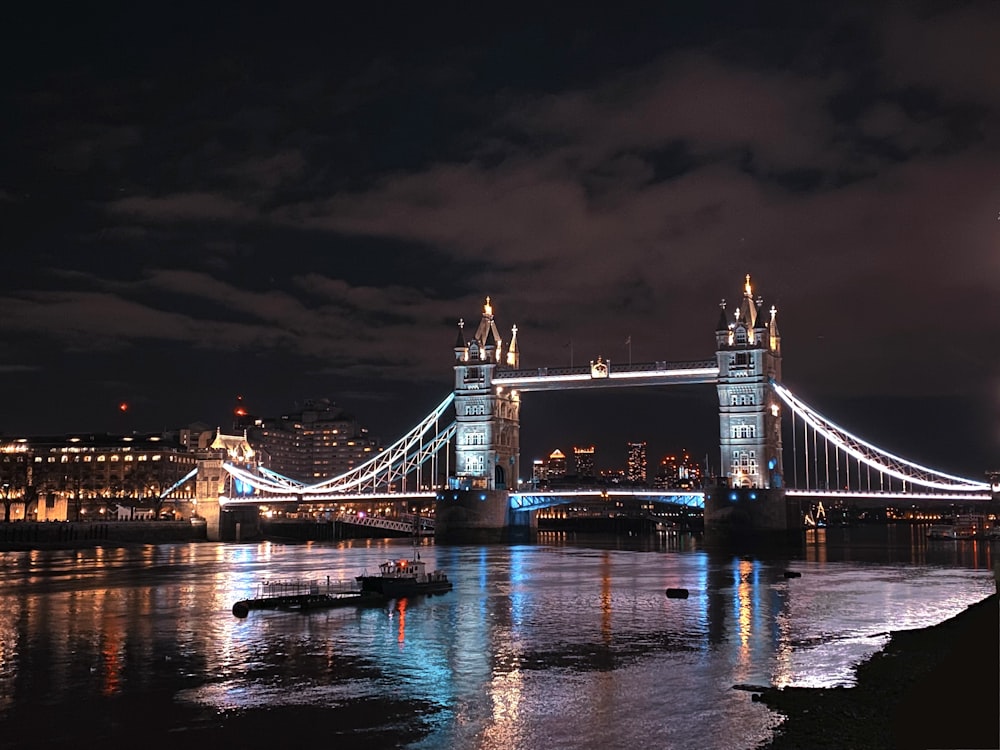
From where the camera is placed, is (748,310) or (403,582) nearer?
(403,582)

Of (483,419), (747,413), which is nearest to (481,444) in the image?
(483,419)

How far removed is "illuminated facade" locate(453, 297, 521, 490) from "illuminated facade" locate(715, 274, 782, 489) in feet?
89.9

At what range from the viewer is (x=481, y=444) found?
125875 mm

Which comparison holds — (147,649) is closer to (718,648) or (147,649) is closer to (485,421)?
(718,648)

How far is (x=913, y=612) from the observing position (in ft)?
157

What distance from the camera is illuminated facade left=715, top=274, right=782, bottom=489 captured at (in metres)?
110

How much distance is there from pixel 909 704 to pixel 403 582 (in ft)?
115

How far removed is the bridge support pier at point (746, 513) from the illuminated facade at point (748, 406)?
13.0 ft

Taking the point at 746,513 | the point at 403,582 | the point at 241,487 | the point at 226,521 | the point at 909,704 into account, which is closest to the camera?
the point at 909,704

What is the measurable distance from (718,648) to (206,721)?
18.8 meters

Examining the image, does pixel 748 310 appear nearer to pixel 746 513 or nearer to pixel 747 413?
pixel 747 413

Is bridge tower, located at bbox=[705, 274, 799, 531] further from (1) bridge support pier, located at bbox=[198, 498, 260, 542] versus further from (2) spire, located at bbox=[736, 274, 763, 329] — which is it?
(1) bridge support pier, located at bbox=[198, 498, 260, 542]

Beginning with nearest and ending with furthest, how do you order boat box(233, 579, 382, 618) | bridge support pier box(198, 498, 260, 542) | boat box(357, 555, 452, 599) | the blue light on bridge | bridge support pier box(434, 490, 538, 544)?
boat box(233, 579, 382, 618)
boat box(357, 555, 452, 599)
bridge support pier box(434, 490, 538, 544)
bridge support pier box(198, 498, 260, 542)
the blue light on bridge

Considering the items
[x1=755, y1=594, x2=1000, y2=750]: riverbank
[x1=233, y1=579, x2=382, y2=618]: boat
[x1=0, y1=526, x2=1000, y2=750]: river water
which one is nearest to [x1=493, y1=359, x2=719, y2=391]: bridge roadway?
[x1=0, y1=526, x2=1000, y2=750]: river water
